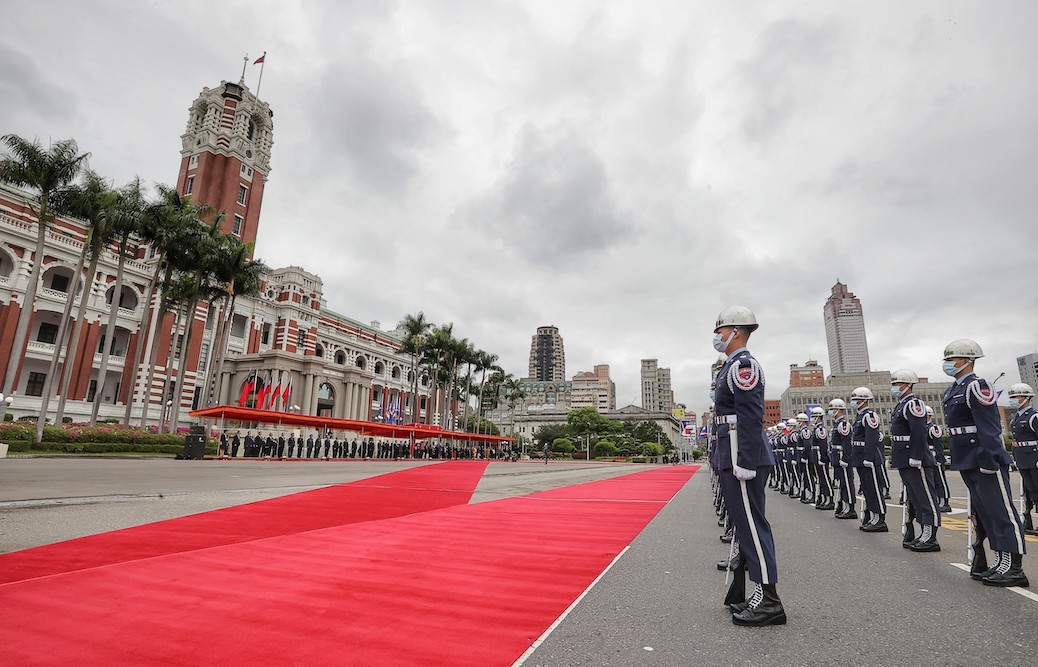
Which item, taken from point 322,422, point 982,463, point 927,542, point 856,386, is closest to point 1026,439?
point 927,542

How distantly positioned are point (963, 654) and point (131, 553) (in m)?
6.39

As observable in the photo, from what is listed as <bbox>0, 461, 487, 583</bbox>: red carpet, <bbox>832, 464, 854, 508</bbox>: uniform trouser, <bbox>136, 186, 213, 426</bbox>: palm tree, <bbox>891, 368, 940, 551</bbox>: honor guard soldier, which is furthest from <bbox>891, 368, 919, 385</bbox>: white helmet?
<bbox>136, 186, 213, 426</bbox>: palm tree

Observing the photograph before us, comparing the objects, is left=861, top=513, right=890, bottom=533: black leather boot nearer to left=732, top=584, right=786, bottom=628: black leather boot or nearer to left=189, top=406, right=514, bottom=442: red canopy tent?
left=732, top=584, right=786, bottom=628: black leather boot

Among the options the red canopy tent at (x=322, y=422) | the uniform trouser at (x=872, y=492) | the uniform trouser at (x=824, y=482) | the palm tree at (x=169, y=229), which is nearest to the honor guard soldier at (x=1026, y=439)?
the uniform trouser at (x=872, y=492)

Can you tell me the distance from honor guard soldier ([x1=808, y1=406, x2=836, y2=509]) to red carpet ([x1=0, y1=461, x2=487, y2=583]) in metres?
7.78

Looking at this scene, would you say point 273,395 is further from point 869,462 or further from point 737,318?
point 737,318

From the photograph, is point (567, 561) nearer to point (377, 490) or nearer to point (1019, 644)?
point (1019, 644)

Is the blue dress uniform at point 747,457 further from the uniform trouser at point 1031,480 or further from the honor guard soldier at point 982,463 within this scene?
the uniform trouser at point 1031,480

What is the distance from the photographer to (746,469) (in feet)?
12.3

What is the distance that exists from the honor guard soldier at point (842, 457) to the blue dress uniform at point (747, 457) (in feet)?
21.7

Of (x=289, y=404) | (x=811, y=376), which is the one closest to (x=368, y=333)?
(x=289, y=404)

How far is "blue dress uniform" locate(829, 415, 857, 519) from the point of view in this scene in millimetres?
9656

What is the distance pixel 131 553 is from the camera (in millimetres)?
4973

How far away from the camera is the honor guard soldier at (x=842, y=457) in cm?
967
